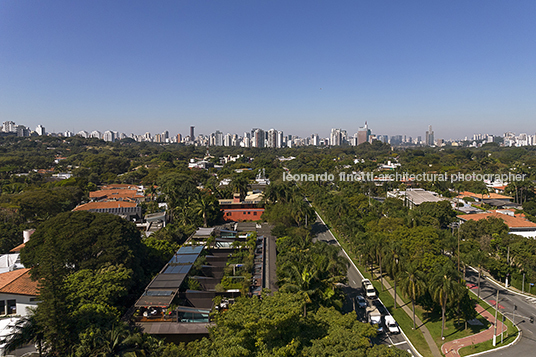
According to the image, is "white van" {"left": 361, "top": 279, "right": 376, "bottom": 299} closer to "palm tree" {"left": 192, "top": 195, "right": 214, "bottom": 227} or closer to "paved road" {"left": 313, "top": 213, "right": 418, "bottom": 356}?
"paved road" {"left": 313, "top": 213, "right": 418, "bottom": 356}

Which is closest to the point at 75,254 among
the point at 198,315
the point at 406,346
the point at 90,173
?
the point at 198,315

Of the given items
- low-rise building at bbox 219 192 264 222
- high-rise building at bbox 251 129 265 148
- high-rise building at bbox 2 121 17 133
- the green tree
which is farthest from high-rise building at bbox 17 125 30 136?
the green tree

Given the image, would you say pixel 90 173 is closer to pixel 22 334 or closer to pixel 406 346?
pixel 22 334

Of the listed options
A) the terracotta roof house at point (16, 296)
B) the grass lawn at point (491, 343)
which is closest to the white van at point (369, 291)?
the grass lawn at point (491, 343)

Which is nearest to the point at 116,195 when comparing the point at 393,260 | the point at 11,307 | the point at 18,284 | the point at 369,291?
the point at 18,284

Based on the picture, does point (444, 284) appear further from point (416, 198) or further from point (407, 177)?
point (407, 177)

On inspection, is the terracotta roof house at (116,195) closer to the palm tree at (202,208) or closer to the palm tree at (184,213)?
the palm tree at (184,213)
